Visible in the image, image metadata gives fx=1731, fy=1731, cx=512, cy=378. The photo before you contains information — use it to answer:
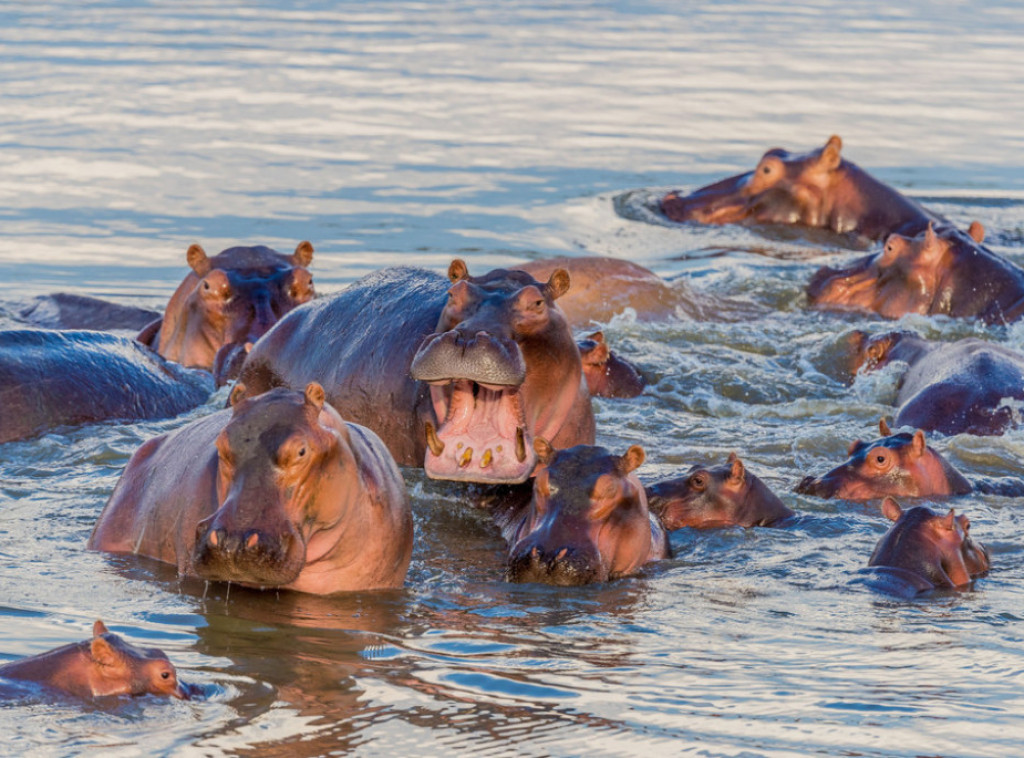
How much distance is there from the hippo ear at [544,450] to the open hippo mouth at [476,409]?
0.27ft

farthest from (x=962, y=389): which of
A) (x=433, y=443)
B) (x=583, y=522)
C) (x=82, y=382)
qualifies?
(x=82, y=382)

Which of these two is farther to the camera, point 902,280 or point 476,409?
point 902,280

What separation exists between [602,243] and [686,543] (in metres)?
6.96

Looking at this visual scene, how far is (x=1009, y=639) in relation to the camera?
5098 mm

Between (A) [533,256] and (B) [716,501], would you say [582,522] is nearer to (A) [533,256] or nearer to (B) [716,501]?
(B) [716,501]

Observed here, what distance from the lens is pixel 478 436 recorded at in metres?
6.16

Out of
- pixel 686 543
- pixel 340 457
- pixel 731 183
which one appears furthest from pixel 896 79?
pixel 340 457

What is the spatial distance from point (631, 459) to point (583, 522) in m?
0.29

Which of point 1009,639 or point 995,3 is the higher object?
point 995,3

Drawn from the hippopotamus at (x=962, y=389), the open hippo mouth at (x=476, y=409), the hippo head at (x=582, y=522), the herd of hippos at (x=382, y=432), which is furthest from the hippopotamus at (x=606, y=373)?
the hippo head at (x=582, y=522)

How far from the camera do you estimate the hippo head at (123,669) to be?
3.97m

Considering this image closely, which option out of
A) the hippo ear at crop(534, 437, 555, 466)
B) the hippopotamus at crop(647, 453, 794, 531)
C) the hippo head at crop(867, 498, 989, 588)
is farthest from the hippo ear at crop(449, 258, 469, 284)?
the hippo head at crop(867, 498, 989, 588)

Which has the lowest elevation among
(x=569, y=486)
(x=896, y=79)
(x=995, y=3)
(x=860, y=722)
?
(x=860, y=722)

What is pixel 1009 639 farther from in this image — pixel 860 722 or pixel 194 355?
pixel 194 355
